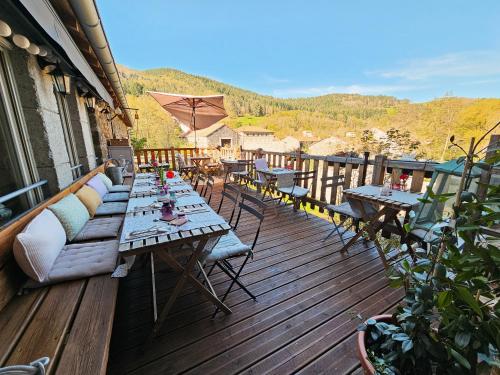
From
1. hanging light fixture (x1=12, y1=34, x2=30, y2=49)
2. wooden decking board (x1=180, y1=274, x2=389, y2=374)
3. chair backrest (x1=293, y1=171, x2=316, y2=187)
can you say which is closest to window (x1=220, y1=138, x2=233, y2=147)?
chair backrest (x1=293, y1=171, x2=316, y2=187)

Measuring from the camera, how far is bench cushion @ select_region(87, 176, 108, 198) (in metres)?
3.32

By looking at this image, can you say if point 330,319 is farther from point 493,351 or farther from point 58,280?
point 58,280

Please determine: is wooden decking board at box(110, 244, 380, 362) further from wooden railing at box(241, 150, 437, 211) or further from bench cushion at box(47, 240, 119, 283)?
wooden railing at box(241, 150, 437, 211)

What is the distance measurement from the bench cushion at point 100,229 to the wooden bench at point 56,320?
1.73 ft

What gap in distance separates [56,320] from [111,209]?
1.90 meters

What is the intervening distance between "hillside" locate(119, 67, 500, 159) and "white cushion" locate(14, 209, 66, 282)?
6.95 meters

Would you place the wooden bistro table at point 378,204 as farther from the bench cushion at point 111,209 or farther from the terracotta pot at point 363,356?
the bench cushion at point 111,209

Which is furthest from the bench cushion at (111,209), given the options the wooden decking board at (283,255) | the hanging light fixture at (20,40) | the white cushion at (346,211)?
the white cushion at (346,211)

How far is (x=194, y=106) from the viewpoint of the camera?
669 cm

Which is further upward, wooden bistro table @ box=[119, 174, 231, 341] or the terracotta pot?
wooden bistro table @ box=[119, 174, 231, 341]

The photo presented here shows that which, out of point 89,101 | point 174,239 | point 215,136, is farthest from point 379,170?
point 215,136

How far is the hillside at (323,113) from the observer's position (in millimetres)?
17388

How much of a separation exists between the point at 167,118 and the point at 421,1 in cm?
2382

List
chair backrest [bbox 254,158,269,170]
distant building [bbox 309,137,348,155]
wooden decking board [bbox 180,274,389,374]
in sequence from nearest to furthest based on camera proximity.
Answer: wooden decking board [bbox 180,274,389,374] → chair backrest [bbox 254,158,269,170] → distant building [bbox 309,137,348,155]
